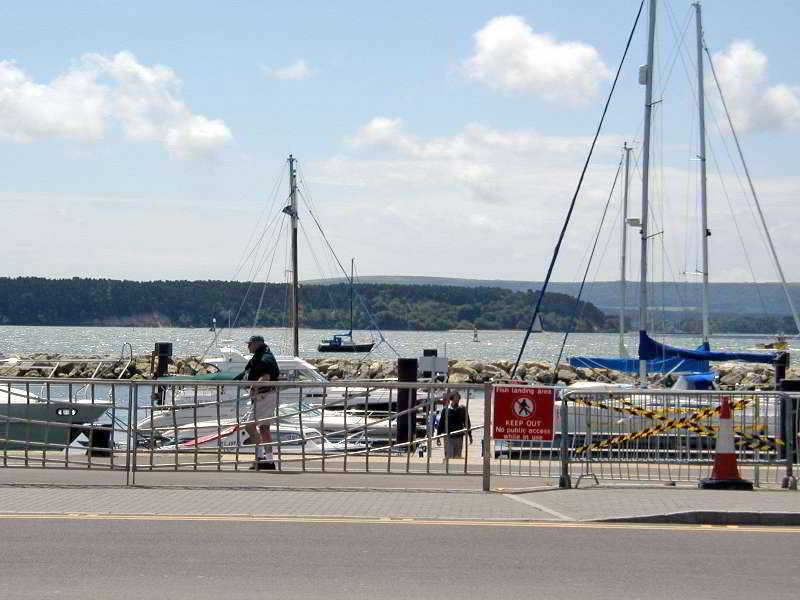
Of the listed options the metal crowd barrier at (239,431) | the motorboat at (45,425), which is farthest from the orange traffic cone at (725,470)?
the motorboat at (45,425)

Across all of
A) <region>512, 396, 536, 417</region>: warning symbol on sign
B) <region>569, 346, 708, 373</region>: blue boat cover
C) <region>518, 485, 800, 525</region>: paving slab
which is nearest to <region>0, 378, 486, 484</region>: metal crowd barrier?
<region>512, 396, 536, 417</region>: warning symbol on sign

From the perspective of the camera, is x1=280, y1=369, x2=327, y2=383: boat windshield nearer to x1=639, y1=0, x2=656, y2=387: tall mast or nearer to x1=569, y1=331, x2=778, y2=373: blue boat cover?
x1=569, y1=331, x2=778, y2=373: blue boat cover

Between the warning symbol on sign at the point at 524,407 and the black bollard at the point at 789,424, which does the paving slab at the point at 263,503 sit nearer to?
the warning symbol on sign at the point at 524,407

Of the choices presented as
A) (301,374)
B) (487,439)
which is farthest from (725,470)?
(301,374)

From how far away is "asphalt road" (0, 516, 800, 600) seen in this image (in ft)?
27.9

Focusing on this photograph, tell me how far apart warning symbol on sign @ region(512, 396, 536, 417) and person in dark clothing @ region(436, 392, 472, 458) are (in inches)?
25.4

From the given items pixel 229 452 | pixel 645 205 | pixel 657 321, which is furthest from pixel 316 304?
pixel 229 452

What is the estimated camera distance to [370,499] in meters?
13.0

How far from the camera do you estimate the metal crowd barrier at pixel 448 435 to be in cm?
1461

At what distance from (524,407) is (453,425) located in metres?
4.00

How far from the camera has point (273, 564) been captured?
931 centimetres

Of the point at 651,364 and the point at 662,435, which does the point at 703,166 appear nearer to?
the point at 651,364

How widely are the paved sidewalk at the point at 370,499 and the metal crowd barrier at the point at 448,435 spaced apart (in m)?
0.36

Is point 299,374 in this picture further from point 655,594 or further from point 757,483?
point 655,594
